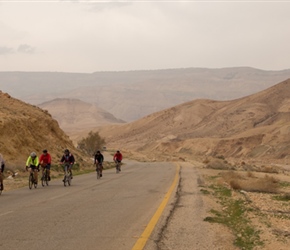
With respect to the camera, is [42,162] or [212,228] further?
[42,162]

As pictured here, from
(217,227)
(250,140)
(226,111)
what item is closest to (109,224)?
(217,227)

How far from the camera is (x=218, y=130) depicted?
10850 centimetres

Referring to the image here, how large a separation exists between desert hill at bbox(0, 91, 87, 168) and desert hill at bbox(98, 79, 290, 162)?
38203mm

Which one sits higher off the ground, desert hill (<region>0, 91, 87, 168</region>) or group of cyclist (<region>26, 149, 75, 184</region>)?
desert hill (<region>0, 91, 87, 168</region>)

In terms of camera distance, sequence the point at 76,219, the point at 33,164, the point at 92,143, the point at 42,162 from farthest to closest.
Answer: the point at 92,143, the point at 42,162, the point at 33,164, the point at 76,219

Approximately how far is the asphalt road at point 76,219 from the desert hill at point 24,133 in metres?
16.7

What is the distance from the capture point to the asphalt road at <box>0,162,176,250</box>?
8.88 m

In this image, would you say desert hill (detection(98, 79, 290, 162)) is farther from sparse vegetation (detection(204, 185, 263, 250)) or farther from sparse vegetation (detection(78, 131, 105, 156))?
sparse vegetation (detection(204, 185, 263, 250))

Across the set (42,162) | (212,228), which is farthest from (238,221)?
(42,162)

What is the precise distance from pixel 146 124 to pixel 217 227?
4806 inches

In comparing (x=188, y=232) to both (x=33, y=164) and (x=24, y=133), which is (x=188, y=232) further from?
(x=24, y=133)

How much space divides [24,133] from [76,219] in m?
28.2

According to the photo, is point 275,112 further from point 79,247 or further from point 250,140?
point 79,247

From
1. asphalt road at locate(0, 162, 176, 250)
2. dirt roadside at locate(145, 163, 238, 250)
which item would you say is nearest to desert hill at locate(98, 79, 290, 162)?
Result: asphalt road at locate(0, 162, 176, 250)
